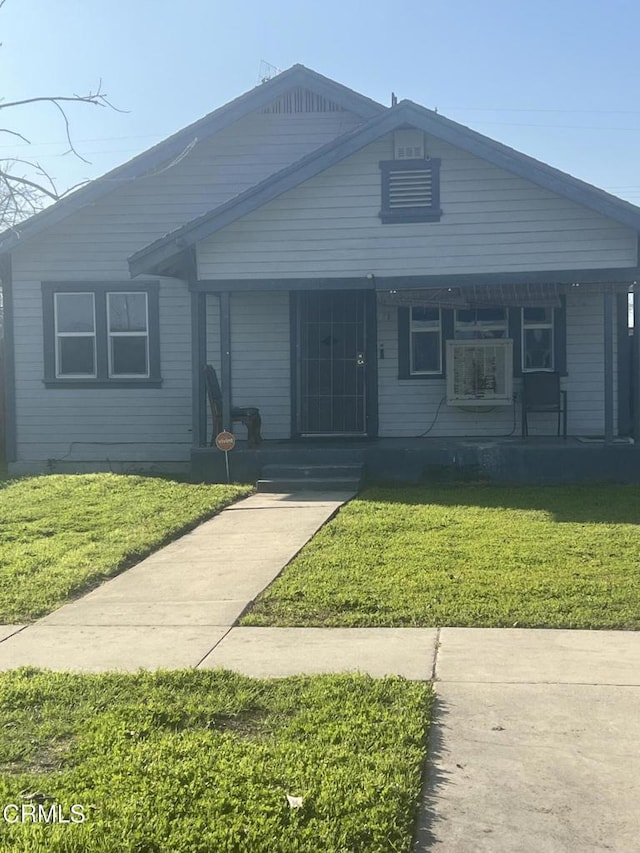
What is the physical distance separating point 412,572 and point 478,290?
6.39m

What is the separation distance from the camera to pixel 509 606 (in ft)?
20.0

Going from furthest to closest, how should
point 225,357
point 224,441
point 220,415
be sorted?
point 220,415 → point 225,357 → point 224,441

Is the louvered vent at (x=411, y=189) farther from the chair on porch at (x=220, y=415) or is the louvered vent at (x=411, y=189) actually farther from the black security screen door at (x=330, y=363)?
the chair on porch at (x=220, y=415)

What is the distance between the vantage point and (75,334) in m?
14.9

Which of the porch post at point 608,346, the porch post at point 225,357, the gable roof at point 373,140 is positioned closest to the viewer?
the gable roof at point 373,140

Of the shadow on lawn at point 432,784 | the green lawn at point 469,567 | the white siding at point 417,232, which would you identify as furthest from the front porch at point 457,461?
the shadow on lawn at point 432,784

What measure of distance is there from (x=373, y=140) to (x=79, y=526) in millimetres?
6306

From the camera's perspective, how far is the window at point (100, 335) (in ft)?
48.6

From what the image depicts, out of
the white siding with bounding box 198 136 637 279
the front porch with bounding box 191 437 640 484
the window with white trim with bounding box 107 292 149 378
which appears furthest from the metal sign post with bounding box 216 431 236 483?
the window with white trim with bounding box 107 292 149 378

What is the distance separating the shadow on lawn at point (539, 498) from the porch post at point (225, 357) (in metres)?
2.31

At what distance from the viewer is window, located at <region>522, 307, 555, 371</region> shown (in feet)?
46.1

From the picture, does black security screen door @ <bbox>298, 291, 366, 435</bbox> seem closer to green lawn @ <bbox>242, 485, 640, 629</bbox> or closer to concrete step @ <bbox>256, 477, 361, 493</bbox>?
concrete step @ <bbox>256, 477, 361, 493</bbox>

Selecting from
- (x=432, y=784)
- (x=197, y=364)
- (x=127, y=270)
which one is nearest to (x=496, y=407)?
(x=197, y=364)

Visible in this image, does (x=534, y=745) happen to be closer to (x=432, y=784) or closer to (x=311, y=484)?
(x=432, y=784)
